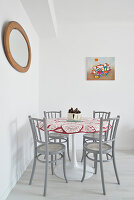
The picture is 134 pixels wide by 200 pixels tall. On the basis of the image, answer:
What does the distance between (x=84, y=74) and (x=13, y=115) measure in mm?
1791

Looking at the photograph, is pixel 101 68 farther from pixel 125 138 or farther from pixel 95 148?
pixel 95 148

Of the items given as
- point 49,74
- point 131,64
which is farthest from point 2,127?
point 131,64

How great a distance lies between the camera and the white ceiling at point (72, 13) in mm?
2164

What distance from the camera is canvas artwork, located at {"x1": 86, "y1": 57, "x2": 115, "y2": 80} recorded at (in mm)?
3041

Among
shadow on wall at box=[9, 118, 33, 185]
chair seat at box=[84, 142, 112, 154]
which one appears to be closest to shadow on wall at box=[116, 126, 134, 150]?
chair seat at box=[84, 142, 112, 154]

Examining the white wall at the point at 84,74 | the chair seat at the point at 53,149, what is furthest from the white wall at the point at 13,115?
the white wall at the point at 84,74

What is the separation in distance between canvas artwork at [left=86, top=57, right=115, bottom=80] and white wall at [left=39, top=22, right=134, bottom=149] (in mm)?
90

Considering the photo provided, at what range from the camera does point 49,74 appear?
10.3ft

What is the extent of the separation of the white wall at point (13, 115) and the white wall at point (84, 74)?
75cm

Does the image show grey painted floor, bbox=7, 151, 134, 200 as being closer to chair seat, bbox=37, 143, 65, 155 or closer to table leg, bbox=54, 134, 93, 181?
table leg, bbox=54, 134, 93, 181

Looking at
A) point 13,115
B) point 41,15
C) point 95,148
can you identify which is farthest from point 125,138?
point 41,15

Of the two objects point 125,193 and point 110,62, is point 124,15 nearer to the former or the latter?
point 110,62

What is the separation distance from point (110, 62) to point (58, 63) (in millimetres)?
1093

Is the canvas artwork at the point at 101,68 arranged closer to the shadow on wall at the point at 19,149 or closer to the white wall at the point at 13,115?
the white wall at the point at 13,115
